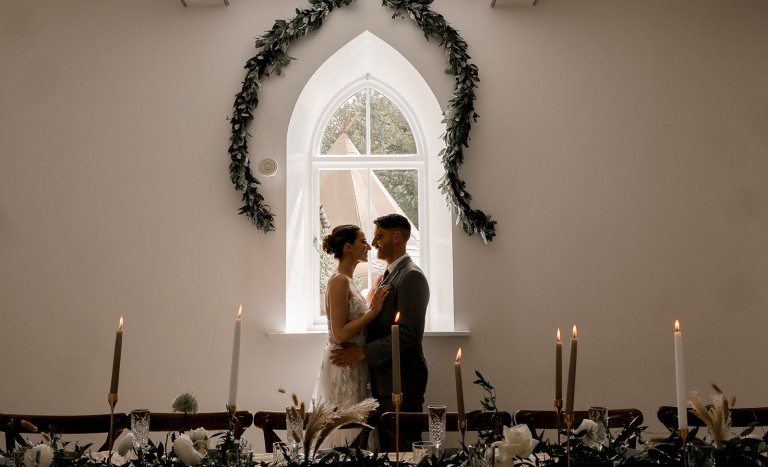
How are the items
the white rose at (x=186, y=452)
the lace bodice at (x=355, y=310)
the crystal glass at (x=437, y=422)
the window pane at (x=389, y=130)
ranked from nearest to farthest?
the white rose at (x=186, y=452), the crystal glass at (x=437, y=422), the lace bodice at (x=355, y=310), the window pane at (x=389, y=130)

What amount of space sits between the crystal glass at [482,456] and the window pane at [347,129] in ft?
11.4

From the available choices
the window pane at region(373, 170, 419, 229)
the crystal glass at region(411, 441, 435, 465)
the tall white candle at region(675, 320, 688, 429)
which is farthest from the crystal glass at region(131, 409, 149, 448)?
the window pane at region(373, 170, 419, 229)

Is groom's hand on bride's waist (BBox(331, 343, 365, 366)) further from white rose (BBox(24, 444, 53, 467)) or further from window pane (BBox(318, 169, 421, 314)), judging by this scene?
white rose (BBox(24, 444, 53, 467))

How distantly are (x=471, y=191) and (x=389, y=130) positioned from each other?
89 cm

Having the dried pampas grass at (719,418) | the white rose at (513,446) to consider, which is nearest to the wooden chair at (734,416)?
the dried pampas grass at (719,418)

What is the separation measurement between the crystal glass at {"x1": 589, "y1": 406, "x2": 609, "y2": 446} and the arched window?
233 centimetres

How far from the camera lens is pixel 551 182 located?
4.42 m

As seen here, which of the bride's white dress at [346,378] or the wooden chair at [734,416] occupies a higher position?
the bride's white dress at [346,378]

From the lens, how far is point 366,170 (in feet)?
16.1

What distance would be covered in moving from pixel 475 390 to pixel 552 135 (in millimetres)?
1680

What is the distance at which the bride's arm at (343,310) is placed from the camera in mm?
3777

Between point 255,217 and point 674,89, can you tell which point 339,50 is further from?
point 674,89

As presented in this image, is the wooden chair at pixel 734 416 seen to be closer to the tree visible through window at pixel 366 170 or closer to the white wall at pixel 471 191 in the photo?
the white wall at pixel 471 191

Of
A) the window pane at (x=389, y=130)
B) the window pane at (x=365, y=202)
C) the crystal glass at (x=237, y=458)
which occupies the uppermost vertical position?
the window pane at (x=389, y=130)
